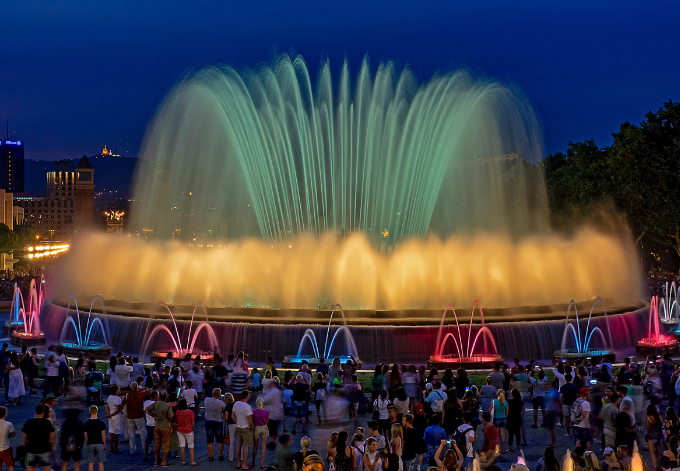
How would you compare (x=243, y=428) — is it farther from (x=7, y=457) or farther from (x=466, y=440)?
(x=466, y=440)

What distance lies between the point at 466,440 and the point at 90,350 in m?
14.2

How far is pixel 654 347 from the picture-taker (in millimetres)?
23453

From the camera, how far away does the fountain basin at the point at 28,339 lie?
25844 mm

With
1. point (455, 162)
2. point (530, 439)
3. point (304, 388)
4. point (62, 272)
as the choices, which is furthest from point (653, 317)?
point (62, 272)

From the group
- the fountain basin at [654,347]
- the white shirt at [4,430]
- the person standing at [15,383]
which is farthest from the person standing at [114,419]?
the fountain basin at [654,347]

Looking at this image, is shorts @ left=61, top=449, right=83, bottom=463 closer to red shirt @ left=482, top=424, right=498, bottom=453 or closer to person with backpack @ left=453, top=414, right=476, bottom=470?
person with backpack @ left=453, top=414, right=476, bottom=470

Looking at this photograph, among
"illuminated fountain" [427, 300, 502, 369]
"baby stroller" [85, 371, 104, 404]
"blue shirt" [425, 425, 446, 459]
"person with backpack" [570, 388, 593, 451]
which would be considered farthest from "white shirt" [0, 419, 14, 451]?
"illuminated fountain" [427, 300, 502, 369]

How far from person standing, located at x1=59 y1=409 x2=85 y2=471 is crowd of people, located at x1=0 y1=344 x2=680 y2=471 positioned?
0.05 feet

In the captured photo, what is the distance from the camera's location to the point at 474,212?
53.8 m

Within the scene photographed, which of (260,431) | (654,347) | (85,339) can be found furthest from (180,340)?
(654,347)

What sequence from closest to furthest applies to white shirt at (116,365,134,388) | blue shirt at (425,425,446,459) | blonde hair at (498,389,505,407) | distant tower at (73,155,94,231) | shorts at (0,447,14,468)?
1. blue shirt at (425,425,446,459)
2. shorts at (0,447,14,468)
3. blonde hair at (498,389,505,407)
4. white shirt at (116,365,134,388)
5. distant tower at (73,155,94,231)

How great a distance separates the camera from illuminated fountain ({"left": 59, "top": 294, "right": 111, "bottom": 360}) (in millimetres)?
22781

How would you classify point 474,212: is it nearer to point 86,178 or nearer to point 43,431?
point 43,431

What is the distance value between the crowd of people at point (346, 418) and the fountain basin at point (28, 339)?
25.6ft
